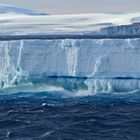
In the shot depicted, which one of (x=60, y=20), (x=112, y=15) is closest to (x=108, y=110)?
(x=60, y=20)

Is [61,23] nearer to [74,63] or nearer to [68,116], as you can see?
[74,63]

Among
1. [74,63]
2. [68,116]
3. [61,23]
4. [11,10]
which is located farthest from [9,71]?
[11,10]

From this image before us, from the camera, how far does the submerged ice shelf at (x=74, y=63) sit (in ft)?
83.0

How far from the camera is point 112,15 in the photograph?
57.8 meters

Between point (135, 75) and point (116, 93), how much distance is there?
1356mm

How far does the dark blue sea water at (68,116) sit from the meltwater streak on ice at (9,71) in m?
1.21

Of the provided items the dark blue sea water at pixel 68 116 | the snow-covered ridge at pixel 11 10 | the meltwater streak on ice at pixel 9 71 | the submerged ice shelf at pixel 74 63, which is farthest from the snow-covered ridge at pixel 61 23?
the dark blue sea water at pixel 68 116

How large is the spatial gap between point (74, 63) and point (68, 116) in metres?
7.03

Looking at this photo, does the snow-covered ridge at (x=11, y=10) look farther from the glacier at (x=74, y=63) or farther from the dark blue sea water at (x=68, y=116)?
the dark blue sea water at (x=68, y=116)

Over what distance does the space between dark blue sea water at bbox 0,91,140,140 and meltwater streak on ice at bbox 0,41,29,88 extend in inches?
47.5

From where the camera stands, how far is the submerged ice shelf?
25297 mm

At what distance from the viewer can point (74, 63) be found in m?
26.3

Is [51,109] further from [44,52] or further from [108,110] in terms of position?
[44,52]

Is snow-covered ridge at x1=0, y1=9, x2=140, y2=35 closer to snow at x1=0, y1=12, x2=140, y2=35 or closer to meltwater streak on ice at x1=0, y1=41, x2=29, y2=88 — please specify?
snow at x1=0, y1=12, x2=140, y2=35
